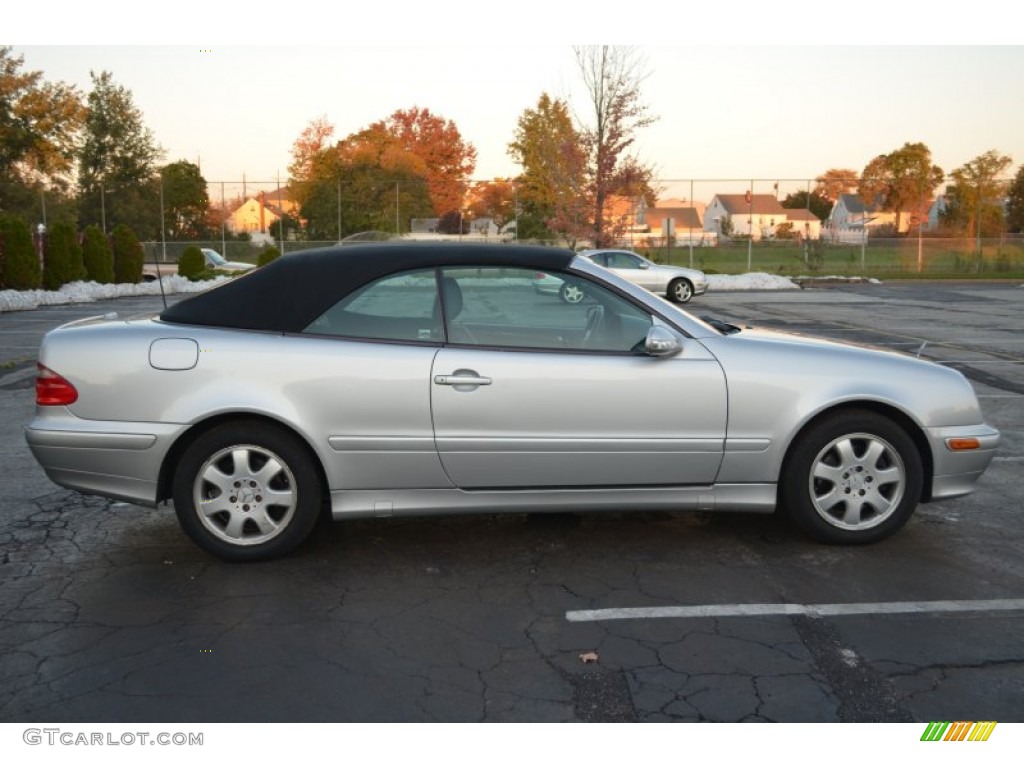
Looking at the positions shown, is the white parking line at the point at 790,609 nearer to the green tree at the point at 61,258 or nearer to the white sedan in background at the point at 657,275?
the white sedan in background at the point at 657,275

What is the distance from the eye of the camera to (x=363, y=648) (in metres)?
3.48

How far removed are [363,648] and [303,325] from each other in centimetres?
164

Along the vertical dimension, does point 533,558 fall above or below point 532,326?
below

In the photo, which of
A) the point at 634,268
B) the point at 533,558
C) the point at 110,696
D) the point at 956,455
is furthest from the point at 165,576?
the point at 634,268

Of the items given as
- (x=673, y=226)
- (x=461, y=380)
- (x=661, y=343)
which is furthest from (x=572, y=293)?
(x=673, y=226)

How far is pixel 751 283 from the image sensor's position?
29.3 m

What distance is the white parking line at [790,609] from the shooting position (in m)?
3.78

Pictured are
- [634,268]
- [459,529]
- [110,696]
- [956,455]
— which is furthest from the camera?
[634,268]

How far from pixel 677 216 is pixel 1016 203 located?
116 feet

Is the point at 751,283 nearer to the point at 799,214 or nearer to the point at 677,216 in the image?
the point at 677,216

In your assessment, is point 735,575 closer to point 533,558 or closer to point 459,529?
point 533,558

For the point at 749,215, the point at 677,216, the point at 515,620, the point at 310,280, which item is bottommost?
the point at 515,620

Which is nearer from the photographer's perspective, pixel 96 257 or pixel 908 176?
pixel 96 257
